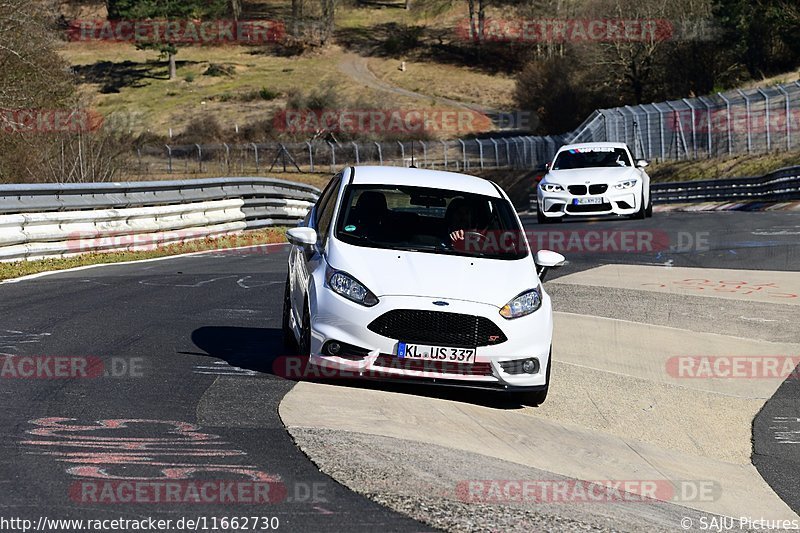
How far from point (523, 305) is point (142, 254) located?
40.5ft

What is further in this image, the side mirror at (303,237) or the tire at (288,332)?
the tire at (288,332)

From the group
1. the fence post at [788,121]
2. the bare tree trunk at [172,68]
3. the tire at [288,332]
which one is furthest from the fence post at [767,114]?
the bare tree trunk at [172,68]

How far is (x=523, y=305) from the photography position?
8.73 metres

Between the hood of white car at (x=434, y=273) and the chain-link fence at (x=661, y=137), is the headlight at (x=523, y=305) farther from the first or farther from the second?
the chain-link fence at (x=661, y=137)

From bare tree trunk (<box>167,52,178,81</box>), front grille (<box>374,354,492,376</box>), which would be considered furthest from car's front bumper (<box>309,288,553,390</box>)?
bare tree trunk (<box>167,52,178,81</box>)

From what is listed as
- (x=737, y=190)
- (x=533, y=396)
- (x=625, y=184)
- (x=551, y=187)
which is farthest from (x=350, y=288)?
(x=737, y=190)

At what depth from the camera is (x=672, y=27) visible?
70.4 meters

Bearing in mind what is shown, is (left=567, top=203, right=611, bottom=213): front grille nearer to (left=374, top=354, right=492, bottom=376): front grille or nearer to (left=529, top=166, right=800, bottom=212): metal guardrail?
(left=529, top=166, right=800, bottom=212): metal guardrail

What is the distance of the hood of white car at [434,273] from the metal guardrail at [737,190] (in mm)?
25544

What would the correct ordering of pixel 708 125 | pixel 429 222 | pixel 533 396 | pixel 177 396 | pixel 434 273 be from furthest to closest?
pixel 708 125, pixel 429 222, pixel 533 396, pixel 434 273, pixel 177 396

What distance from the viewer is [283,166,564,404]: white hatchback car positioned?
8.41m

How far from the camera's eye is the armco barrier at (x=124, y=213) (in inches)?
676

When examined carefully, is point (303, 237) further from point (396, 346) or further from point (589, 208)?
point (589, 208)

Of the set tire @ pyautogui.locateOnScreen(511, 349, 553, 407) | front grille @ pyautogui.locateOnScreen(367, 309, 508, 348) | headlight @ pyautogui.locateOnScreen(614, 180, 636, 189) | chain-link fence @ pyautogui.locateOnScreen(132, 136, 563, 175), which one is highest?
front grille @ pyautogui.locateOnScreen(367, 309, 508, 348)
